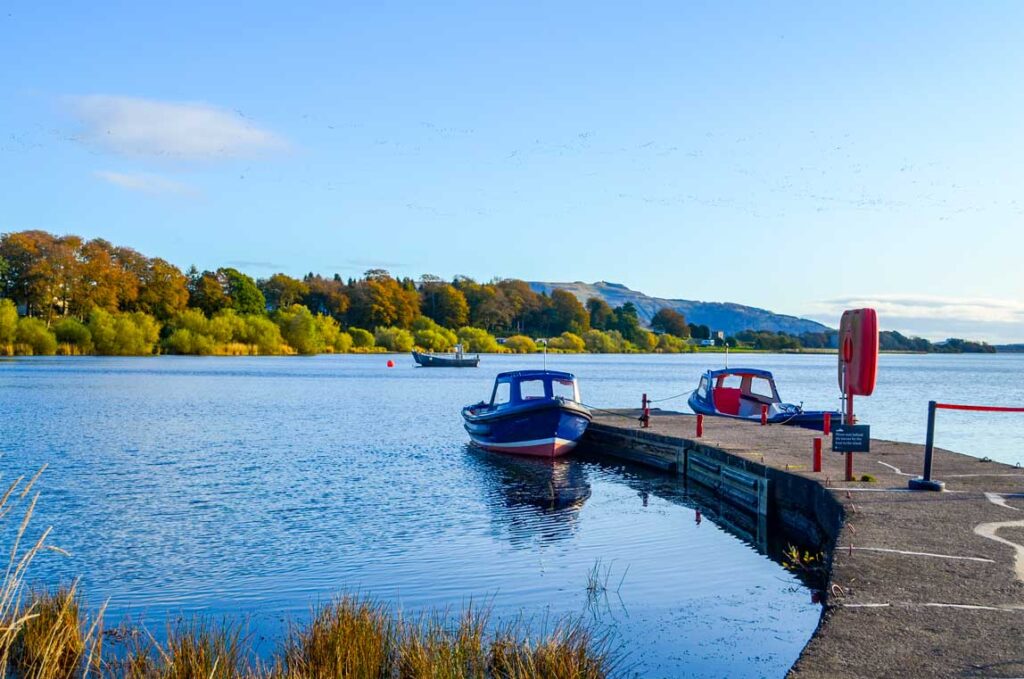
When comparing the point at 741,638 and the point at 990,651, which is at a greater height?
the point at 990,651

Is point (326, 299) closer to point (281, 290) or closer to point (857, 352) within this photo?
point (281, 290)

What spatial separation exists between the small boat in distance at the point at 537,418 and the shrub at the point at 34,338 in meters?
80.8

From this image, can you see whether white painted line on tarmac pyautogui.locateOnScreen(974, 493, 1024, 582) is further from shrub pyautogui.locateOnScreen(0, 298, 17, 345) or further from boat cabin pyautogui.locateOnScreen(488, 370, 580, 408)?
shrub pyautogui.locateOnScreen(0, 298, 17, 345)

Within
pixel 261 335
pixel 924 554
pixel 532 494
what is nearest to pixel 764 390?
pixel 532 494

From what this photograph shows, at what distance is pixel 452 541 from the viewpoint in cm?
1475

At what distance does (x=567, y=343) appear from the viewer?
7392 inches

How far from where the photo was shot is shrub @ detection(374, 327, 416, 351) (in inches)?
5846

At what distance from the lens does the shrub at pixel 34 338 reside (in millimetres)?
93306

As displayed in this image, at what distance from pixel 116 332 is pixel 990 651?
104997mm

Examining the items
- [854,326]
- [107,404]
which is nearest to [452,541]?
[854,326]

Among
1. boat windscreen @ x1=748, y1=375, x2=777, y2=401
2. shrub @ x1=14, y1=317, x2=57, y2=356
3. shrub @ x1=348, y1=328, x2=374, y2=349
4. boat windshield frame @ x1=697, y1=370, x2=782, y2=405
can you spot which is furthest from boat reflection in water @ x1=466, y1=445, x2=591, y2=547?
shrub @ x1=348, y1=328, x2=374, y2=349

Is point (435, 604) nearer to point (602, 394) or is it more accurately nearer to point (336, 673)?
point (336, 673)

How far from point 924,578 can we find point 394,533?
8.61 meters

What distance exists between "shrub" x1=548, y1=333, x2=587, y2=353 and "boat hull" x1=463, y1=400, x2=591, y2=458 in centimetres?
15728
